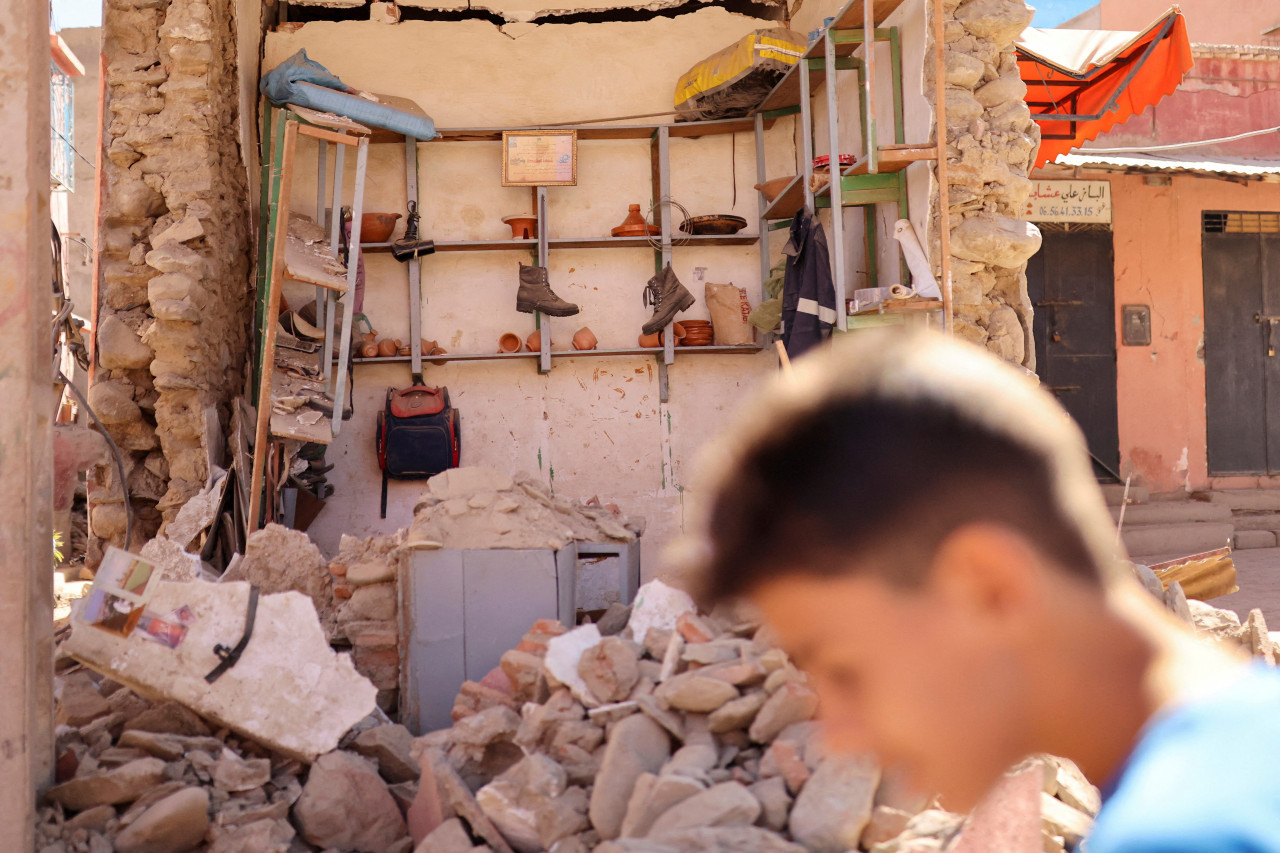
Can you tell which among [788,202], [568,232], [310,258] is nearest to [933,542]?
[310,258]

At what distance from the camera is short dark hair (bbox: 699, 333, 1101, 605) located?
67 cm

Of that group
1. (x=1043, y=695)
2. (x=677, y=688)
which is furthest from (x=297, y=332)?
(x=1043, y=695)

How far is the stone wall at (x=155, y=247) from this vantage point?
18.9 ft

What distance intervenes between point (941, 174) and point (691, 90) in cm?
253

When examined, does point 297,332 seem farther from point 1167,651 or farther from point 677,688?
point 1167,651

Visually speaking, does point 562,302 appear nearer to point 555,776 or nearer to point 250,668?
point 250,668

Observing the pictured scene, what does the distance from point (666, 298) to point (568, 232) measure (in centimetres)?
98

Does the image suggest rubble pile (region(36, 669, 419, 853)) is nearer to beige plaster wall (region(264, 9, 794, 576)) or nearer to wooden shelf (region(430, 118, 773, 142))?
beige plaster wall (region(264, 9, 794, 576))

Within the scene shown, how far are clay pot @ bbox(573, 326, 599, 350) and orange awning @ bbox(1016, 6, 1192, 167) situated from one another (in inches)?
125

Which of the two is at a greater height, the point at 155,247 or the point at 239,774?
the point at 155,247

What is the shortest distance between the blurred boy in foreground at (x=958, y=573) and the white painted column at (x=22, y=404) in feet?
9.09

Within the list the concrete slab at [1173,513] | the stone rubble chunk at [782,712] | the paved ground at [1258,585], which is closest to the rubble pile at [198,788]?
the stone rubble chunk at [782,712]

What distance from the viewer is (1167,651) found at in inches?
26.7

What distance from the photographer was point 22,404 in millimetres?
2824
